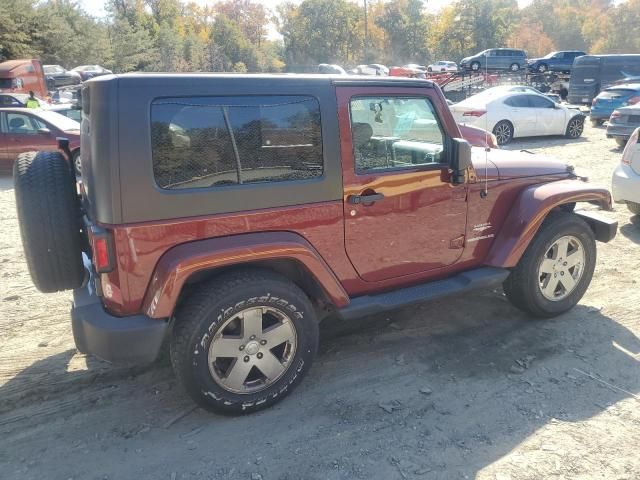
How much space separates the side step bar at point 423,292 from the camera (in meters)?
3.35

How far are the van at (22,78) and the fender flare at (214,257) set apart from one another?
826 inches

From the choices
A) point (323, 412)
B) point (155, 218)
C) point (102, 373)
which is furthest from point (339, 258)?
point (102, 373)

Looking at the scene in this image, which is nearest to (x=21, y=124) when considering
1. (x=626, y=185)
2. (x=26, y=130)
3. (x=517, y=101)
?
(x=26, y=130)

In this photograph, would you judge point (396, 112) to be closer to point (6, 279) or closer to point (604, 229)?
point (604, 229)

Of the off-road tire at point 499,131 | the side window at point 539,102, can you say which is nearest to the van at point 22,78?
the off-road tire at point 499,131

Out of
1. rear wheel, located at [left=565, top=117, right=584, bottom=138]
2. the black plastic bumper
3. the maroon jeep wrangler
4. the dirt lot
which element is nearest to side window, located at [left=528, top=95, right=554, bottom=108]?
rear wheel, located at [left=565, top=117, right=584, bottom=138]

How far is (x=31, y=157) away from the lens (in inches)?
127

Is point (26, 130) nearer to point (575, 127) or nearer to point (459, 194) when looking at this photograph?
point (459, 194)

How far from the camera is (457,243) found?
148 inches

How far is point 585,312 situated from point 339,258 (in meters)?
2.42

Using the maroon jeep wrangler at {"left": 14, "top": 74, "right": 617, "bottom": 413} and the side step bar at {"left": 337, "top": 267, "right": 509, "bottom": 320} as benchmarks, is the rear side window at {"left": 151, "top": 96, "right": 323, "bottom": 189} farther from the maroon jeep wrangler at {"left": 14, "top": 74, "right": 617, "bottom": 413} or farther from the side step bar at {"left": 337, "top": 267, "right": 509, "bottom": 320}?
the side step bar at {"left": 337, "top": 267, "right": 509, "bottom": 320}

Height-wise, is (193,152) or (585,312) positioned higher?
(193,152)

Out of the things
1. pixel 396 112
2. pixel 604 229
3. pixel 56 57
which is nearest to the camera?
pixel 396 112

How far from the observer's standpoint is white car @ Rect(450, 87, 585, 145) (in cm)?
1372
